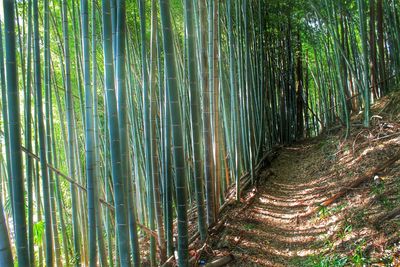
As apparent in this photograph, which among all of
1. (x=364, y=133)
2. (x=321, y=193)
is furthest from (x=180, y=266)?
(x=364, y=133)

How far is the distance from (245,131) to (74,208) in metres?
2.39

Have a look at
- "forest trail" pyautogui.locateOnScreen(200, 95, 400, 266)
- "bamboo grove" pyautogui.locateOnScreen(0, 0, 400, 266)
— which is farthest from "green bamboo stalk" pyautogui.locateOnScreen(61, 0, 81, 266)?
"forest trail" pyautogui.locateOnScreen(200, 95, 400, 266)

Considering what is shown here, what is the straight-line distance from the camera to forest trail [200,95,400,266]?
103 inches

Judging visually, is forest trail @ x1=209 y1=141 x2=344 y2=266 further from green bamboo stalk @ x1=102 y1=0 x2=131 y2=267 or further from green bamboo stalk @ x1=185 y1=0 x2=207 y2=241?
green bamboo stalk @ x1=102 y1=0 x2=131 y2=267

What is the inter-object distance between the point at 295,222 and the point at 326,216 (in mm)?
424

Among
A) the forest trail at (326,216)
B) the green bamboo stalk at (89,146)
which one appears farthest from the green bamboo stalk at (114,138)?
the forest trail at (326,216)

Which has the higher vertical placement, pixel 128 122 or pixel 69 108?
pixel 69 108

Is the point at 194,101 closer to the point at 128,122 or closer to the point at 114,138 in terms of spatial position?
the point at 114,138

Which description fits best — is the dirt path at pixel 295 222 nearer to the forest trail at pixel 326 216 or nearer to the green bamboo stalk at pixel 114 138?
the forest trail at pixel 326 216

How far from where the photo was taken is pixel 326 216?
345 cm

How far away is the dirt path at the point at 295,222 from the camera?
9.68ft

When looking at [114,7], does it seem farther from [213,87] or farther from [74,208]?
[74,208]

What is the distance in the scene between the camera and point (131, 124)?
4738 mm

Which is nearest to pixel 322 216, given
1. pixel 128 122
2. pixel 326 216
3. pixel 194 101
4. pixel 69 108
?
pixel 326 216
